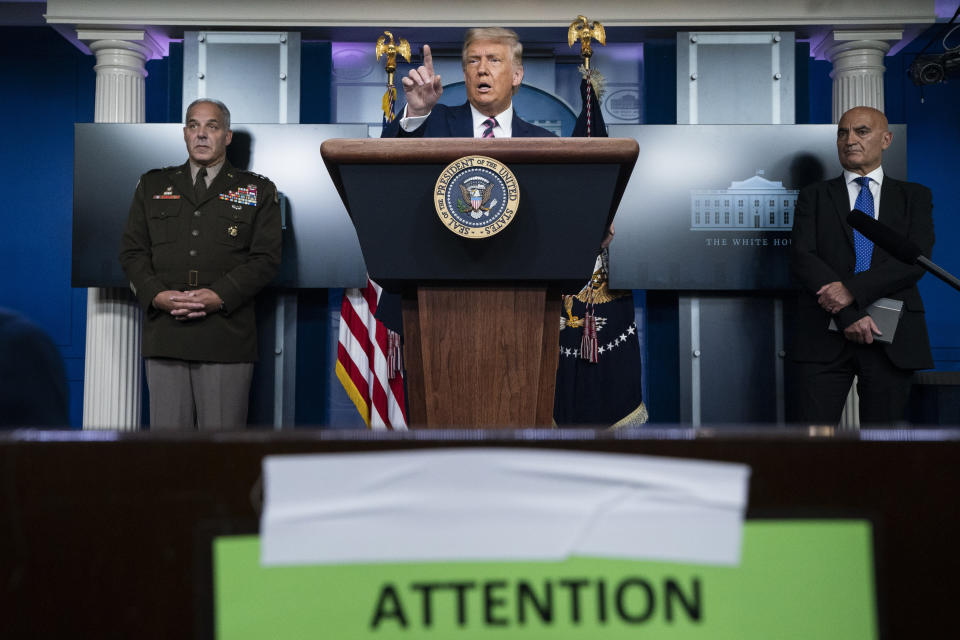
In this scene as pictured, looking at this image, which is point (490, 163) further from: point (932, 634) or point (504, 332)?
point (932, 634)

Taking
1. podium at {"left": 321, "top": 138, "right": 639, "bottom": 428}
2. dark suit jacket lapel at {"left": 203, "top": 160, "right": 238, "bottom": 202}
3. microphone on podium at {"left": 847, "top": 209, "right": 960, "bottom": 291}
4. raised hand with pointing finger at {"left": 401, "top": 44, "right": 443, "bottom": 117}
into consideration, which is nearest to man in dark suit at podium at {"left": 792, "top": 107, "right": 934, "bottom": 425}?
microphone on podium at {"left": 847, "top": 209, "right": 960, "bottom": 291}

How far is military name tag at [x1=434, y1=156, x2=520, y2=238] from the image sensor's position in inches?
47.3

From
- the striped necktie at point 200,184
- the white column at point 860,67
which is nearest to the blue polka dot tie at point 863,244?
the white column at point 860,67

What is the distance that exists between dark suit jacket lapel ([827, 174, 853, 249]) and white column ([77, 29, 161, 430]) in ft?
9.37

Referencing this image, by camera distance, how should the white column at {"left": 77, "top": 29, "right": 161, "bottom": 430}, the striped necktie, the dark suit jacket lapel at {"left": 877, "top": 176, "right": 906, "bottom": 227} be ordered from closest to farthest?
the dark suit jacket lapel at {"left": 877, "top": 176, "right": 906, "bottom": 227}, the striped necktie, the white column at {"left": 77, "top": 29, "right": 161, "bottom": 430}

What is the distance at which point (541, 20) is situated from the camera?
3672mm

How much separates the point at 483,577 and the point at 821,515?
0.17 metres

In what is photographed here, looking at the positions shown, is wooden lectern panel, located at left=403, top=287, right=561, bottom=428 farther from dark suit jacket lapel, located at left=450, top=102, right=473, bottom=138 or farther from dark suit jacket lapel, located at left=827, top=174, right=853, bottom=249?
dark suit jacket lapel, located at left=827, top=174, right=853, bottom=249

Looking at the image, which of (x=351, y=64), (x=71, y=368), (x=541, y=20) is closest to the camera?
(x=541, y=20)

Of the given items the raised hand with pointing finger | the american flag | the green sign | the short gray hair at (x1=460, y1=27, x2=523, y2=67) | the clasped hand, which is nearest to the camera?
the green sign

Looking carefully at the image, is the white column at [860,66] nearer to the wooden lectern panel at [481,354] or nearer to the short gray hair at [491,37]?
the short gray hair at [491,37]

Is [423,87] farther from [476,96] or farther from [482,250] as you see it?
[482,250]

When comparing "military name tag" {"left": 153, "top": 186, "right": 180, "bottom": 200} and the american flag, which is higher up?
"military name tag" {"left": 153, "top": 186, "right": 180, "bottom": 200}

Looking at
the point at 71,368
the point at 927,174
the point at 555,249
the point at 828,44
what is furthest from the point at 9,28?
the point at 927,174
